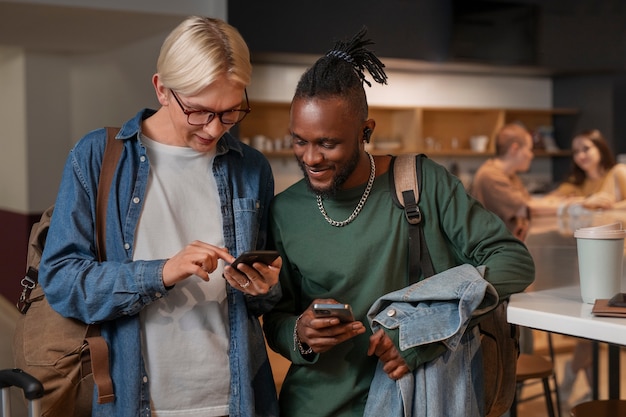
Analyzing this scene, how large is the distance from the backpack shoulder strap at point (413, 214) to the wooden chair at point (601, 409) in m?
0.78

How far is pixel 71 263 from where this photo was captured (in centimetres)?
176

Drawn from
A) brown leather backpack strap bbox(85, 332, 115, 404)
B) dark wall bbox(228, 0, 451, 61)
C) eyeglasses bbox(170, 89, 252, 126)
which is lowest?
brown leather backpack strap bbox(85, 332, 115, 404)

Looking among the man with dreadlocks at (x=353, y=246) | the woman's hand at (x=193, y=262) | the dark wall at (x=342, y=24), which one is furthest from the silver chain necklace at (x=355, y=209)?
the dark wall at (x=342, y=24)

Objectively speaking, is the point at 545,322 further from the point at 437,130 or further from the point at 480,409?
the point at 437,130

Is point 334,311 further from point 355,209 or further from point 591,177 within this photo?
point 591,177

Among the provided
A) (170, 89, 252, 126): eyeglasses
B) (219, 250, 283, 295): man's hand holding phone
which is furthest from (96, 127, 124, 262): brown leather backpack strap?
(219, 250, 283, 295): man's hand holding phone

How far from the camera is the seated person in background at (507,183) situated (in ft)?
17.3

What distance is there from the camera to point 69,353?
1790 millimetres

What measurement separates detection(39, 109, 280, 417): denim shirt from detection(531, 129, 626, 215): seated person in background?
15.0 feet

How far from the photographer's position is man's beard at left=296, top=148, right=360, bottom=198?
1873mm

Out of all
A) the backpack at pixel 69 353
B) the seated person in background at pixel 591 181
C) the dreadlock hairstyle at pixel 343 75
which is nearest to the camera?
the backpack at pixel 69 353

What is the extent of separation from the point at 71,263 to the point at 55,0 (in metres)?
4.24

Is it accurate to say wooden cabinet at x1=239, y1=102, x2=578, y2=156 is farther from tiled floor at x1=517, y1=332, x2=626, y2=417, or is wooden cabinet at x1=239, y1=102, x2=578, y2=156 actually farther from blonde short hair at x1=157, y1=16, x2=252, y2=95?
blonde short hair at x1=157, y1=16, x2=252, y2=95

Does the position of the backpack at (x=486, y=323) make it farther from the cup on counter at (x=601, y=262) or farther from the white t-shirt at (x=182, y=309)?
the white t-shirt at (x=182, y=309)
